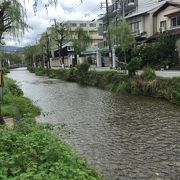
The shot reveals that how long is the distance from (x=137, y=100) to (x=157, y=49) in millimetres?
13816

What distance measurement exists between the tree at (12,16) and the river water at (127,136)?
503 cm

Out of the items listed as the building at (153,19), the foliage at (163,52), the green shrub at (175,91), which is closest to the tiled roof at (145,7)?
the building at (153,19)

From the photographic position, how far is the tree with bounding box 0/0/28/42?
12.6 m

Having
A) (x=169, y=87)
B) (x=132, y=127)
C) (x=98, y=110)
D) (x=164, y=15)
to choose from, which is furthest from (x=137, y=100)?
(x=164, y=15)

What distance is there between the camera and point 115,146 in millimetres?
11750

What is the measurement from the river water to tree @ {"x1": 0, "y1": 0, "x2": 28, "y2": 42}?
503 centimetres

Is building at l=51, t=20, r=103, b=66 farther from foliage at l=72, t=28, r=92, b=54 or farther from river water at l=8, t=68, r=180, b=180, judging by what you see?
river water at l=8, t=68, r=180, b=180

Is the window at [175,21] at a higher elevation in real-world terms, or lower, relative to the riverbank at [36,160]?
higher

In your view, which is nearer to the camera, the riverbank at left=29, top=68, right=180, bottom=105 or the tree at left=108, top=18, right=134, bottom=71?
the riverbank at left=29, top=68, right=180, bottom=105

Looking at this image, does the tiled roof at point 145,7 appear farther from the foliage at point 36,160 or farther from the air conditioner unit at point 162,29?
the foliage at point 36,160

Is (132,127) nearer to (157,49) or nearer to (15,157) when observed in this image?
(15,157)

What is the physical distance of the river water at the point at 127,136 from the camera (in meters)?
9.30

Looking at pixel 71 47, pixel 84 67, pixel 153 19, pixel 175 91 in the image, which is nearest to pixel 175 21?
pixel 153 19

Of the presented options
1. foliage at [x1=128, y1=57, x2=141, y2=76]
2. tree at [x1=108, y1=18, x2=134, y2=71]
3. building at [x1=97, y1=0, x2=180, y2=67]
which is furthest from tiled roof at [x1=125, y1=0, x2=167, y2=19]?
foliage at [x1=128, y1=57, x2=141, y2=76]
